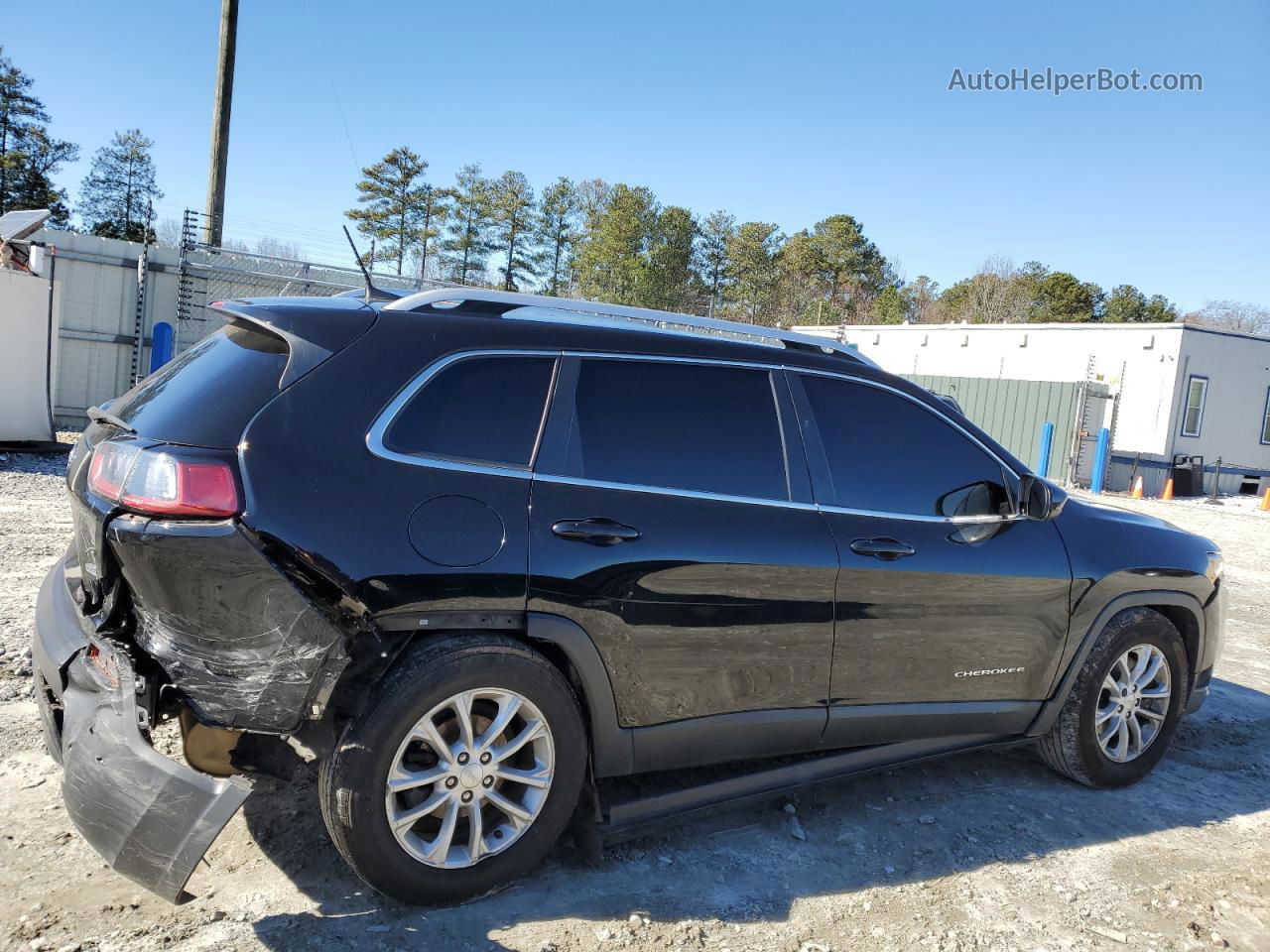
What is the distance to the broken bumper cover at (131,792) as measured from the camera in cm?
247

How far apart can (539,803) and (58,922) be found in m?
1.40

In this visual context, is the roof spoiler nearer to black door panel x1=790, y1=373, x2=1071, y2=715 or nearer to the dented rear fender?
the dented rear fender

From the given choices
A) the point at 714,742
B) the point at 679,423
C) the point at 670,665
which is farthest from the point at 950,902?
the point at 679,423

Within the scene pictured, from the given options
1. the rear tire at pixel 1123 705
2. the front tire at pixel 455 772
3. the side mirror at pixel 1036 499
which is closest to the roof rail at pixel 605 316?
the side mirror at pixel 1036 499

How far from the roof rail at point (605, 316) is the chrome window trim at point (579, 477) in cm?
12

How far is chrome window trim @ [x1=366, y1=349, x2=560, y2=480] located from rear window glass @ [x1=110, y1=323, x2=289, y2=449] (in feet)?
1.04

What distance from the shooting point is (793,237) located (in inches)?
2235

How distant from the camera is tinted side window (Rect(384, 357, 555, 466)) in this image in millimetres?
2861

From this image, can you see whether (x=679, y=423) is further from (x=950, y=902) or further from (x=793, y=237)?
(x=793, y=237)

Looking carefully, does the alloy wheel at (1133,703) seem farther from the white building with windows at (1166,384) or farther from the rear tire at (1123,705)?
the white building with windows at (1166,384)

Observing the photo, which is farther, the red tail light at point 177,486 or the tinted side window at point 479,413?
the tinted side window at point 479,413

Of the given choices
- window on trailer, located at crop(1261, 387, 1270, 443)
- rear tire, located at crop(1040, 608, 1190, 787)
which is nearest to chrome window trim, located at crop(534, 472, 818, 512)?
rear tire, located at crop(1040, 608, 1190, 787)

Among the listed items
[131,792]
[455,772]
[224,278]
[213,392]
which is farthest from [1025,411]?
[131,792]

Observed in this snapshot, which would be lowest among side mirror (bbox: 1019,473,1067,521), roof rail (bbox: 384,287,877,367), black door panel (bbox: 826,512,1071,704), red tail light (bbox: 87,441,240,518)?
black door panel (bbox: 826,512,1071,704)
